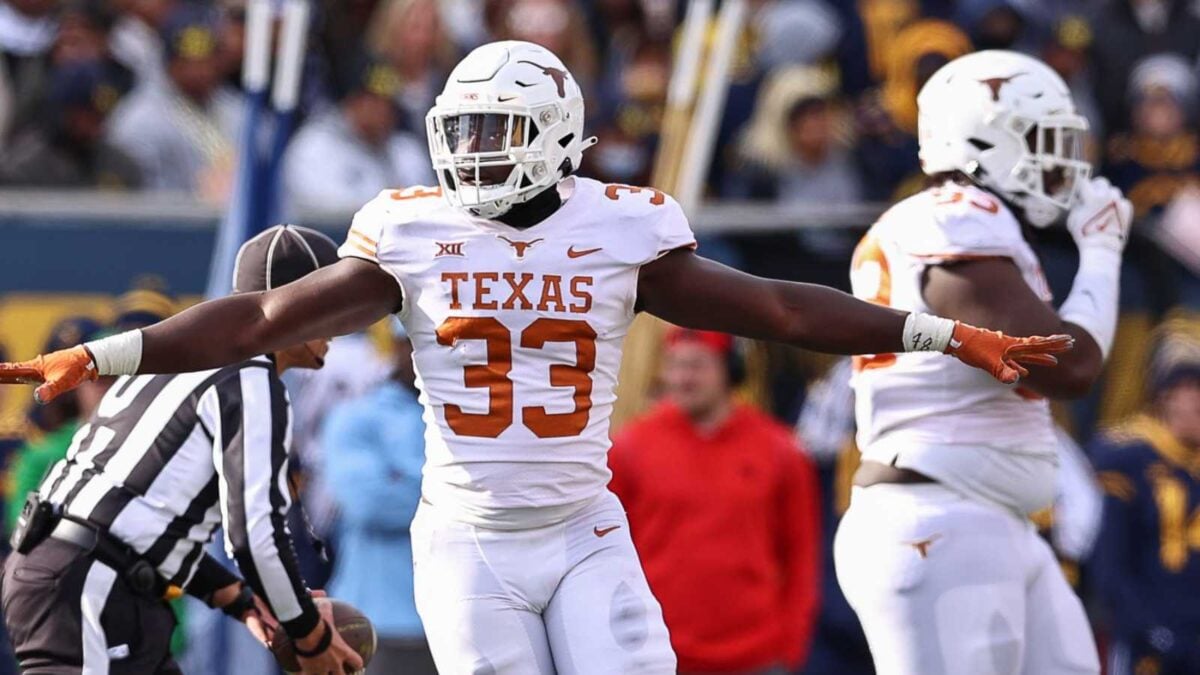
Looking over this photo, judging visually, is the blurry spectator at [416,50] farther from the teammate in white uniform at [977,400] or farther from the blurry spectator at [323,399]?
the teammate in white uniform at [977,400]

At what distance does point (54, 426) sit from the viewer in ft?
24.5

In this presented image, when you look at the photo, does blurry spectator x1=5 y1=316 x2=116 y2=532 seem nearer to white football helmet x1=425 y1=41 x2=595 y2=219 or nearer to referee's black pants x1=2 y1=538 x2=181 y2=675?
referee's black pants x1=2 y1=538 x2=181 y2=675

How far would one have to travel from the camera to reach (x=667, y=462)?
Answer: 24.4ft

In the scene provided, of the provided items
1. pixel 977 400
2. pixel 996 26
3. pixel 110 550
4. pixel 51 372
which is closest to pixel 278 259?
pixel 110 550

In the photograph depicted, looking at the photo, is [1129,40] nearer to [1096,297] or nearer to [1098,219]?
[1098,219]

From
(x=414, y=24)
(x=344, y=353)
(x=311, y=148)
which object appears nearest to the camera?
(x=344, y=353)

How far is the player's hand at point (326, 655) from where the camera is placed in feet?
16.9

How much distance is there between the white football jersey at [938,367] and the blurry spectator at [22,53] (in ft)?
16.4

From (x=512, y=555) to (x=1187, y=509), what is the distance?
373cm

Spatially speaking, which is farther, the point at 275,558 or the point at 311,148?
the point at 311,148

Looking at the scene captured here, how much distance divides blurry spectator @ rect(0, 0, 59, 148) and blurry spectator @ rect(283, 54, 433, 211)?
1.11m

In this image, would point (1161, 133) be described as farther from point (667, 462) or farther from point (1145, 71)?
point (667, 462)

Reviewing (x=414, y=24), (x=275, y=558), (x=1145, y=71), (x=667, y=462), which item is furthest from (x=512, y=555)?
(x=1145, y=71)

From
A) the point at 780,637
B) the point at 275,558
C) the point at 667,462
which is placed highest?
the point at 275,558
